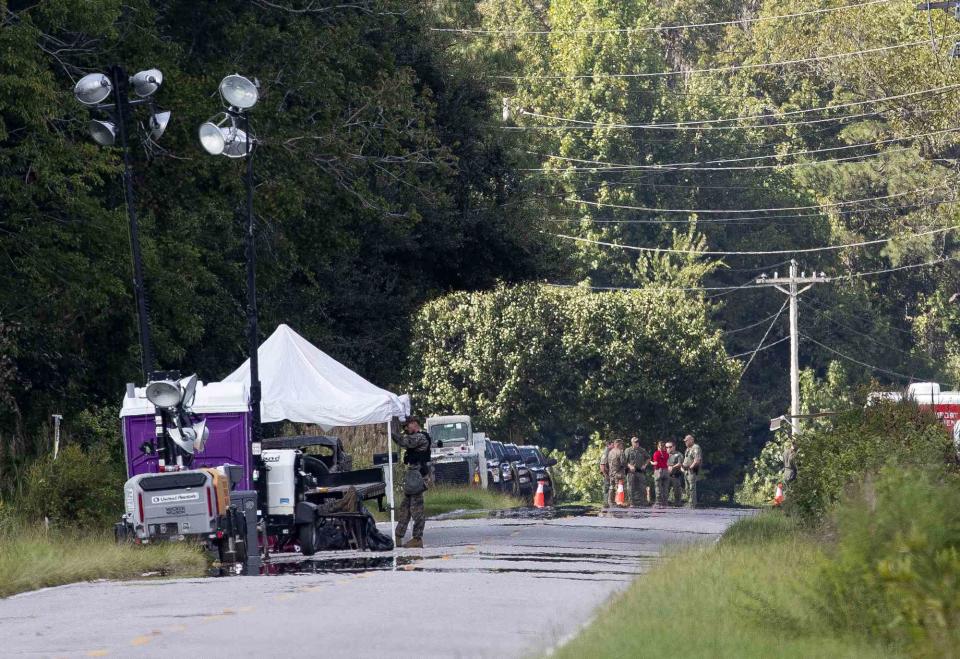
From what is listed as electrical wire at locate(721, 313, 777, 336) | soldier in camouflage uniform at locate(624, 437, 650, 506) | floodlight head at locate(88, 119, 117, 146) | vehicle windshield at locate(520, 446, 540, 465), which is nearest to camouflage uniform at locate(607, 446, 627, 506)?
soldier in camouflage uniform at locate(624, 437, 650, 506)

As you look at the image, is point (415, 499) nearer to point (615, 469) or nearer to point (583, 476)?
point (615, 469)

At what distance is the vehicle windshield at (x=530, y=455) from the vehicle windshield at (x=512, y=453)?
509 mm

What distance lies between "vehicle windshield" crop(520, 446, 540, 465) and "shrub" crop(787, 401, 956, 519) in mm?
29656

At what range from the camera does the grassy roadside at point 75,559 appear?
58.4ft

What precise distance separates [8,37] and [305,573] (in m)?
9.15

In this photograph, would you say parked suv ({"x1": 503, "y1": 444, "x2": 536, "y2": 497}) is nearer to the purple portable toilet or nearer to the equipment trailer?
the equipment trailer

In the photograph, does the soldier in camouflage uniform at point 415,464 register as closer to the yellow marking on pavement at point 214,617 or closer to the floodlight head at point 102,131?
the floodlight head at point 102,131

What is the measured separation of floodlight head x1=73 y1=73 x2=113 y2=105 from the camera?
926 inches

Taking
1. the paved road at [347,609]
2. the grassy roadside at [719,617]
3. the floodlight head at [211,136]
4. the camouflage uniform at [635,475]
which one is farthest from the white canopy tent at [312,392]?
the camouflage uniform at [635,475]

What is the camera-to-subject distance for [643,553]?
73.8 ft

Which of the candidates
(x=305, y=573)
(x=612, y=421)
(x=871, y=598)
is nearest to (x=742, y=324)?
(x=612, y=421)

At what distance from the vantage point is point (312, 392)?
2600 centimetres

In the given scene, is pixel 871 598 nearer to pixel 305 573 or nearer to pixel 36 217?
pixel 305 573

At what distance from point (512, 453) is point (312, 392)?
2776 centimetres
